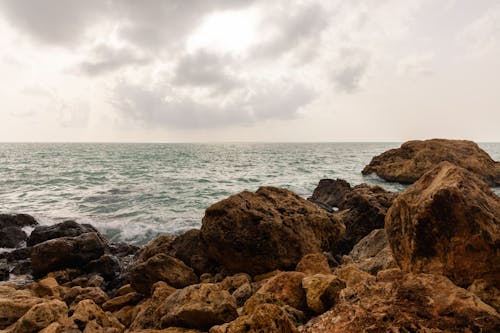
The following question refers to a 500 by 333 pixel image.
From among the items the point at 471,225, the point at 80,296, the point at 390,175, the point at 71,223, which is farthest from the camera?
the point at 390,175

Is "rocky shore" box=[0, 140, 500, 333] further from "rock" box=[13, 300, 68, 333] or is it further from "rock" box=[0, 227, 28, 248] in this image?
"rock" box=[0, 227, 28, 248]

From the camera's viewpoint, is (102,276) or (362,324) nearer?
(362,324)

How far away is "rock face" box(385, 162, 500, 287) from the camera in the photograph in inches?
151

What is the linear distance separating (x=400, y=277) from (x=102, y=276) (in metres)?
11.1

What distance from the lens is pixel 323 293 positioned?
4.50 metres

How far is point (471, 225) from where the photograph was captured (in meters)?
3.91

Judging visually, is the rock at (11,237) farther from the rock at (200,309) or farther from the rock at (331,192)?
the rock at (331,192)

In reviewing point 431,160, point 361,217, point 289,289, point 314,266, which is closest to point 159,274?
Result: point 314,266

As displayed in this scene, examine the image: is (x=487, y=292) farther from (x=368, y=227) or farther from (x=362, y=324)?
(x=368, y=227)

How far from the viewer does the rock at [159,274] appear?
8516 mm

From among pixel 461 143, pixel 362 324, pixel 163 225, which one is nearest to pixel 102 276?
pixel 163 225

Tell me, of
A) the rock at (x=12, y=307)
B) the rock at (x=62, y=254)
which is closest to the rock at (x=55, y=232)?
the rock at (x=62, y=254)

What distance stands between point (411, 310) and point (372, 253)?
6028 millimetres

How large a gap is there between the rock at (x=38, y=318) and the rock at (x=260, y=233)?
4309 mm
